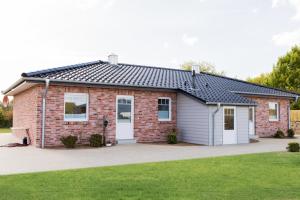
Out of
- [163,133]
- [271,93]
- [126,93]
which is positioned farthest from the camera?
[271,93]

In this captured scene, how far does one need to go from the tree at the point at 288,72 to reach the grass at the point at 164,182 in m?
36.1

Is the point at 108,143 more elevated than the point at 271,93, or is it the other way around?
the point at 271,93

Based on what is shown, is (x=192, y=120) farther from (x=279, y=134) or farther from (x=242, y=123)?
(x=279, y=134)

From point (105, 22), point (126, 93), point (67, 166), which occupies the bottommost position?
point (67, 166)

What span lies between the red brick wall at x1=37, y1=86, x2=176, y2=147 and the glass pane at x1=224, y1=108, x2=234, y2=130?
2.99 metres

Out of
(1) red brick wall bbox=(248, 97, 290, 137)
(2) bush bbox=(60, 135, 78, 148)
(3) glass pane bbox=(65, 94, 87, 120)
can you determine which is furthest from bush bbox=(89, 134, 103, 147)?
(1) red brick wall bbox=(248, 97, 290, 137)

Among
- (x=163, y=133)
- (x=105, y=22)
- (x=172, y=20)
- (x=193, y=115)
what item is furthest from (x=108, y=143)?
(x=172, y=20)

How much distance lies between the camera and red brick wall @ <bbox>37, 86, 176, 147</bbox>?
1457cm

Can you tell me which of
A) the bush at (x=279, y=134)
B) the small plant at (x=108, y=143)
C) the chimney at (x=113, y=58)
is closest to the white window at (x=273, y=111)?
the bush at (x=279, y=134)

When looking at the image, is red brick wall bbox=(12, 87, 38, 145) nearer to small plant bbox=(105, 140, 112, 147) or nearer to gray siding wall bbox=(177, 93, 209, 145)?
small plant bbox=(105, 140, 112, 147)

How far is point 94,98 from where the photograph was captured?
15625mm

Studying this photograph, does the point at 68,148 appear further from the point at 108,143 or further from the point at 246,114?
the point at 246,114

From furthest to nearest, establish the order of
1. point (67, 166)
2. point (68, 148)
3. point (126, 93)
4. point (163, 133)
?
point (163, 133) → point (126, 93) → point (68, 148) → point (67, 166)

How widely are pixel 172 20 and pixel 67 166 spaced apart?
10.5 m
